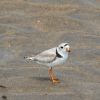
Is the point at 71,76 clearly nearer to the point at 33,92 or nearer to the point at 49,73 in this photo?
the point at 49,73

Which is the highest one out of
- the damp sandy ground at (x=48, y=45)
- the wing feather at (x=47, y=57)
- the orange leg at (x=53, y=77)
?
the wing feather at (x=47, y=57)

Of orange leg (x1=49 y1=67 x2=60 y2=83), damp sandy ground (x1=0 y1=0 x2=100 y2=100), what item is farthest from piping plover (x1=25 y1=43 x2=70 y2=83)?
damp sandy ground (x1=0 y1=0 x2=100 y2=100)

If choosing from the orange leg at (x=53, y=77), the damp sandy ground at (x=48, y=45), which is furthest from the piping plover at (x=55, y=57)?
the damp sandy ground at (x=48, y=45)

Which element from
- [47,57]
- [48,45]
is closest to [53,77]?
[47,57]

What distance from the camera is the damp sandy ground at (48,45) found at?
30.5ft

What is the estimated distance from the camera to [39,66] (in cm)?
1069

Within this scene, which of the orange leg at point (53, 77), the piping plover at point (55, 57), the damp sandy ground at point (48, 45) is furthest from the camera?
the orange leg at point (53, 77)

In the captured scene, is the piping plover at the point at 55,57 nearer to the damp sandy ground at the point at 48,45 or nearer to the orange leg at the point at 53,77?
the orange leg at the point at 53,77

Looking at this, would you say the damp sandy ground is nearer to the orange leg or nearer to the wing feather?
the orange leg

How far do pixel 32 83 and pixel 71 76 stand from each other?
790 mm

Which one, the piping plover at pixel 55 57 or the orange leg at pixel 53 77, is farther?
the orange leg at pixel 53 77

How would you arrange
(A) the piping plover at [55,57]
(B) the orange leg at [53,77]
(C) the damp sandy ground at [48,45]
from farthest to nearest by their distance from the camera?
1. (B) the orange leg at [53,77]
2. (A) the piping plover at [55,57]
3. (C) the damp sandy ground at [48,45]

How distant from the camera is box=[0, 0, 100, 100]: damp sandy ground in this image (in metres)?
9.29

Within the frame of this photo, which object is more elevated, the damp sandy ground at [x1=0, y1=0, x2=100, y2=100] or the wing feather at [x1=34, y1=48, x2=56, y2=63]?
the wing feather at [x1=34, y1=48, x2=56, y2=63]
